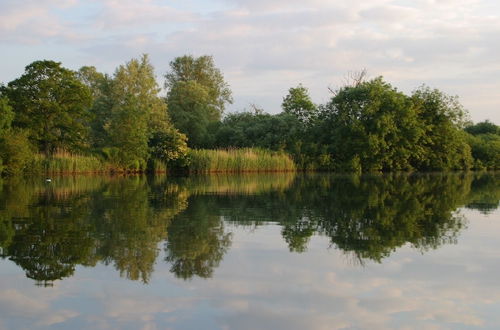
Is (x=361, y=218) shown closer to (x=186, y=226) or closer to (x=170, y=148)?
(x=186, y=226)

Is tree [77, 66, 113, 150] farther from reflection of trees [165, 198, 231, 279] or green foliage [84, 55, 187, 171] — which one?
reflection of trees [165, 198, 231, 279]

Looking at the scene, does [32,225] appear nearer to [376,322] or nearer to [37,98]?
[376,322]

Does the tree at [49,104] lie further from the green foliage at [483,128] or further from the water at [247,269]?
the green foliage at [483,128]

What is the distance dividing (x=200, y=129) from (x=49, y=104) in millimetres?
20249

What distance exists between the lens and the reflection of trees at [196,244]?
26.2 feet

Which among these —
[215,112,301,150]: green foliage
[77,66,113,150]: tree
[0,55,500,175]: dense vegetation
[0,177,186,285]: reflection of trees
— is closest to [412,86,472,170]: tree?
[0,55,500,175]: dense vegetation

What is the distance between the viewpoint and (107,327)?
17.9ft

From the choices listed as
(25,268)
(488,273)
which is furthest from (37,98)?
(488,273)

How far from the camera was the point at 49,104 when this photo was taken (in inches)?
1587

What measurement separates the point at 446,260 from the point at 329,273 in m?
2.12

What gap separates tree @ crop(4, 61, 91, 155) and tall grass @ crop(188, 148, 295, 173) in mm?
8779

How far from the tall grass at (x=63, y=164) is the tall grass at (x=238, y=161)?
25.1ft

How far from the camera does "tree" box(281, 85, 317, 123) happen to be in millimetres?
55281

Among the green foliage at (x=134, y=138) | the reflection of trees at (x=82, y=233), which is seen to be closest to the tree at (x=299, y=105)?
the green foliage at (x=134, y=138)
